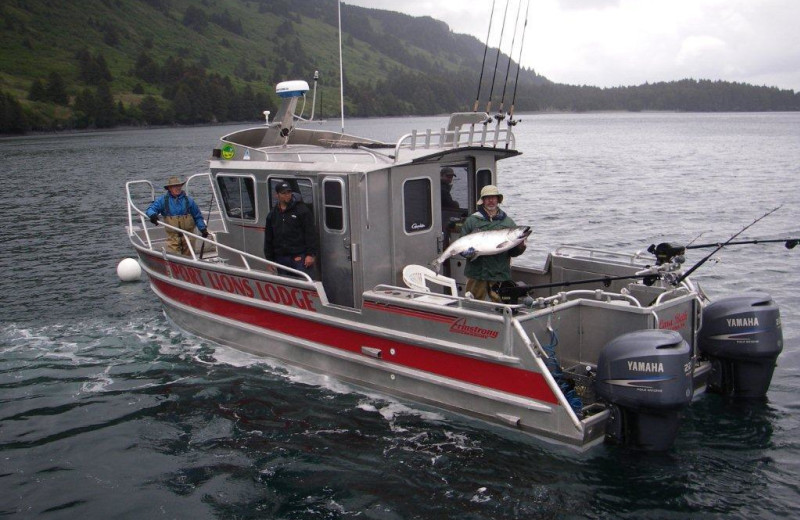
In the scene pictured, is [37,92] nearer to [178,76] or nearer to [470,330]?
[178,76]

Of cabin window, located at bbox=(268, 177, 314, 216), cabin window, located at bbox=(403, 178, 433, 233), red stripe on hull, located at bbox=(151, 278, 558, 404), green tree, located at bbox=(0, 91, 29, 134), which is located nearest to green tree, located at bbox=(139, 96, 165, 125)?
green tree, located at bbox=(0, 91, 29, 134)

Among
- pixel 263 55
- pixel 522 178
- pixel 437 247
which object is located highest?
pixel 263 55

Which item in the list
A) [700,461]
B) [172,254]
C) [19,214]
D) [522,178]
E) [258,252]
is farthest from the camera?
[522,178]

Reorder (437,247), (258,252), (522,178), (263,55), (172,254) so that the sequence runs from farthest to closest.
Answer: (263,55), (522,178), (172,254), (258,252), (437,247)

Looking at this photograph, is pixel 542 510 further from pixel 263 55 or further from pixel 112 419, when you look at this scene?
pixel 263 55

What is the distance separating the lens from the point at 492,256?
28.4 ft

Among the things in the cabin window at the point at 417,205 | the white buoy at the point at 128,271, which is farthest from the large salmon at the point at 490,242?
the white buoy at the point at 128,271

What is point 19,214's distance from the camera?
2595 cm

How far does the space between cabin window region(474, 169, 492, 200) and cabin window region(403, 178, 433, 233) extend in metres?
0.86

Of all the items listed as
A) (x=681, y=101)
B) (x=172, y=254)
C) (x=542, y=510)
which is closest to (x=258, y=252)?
(x=172, y=254)

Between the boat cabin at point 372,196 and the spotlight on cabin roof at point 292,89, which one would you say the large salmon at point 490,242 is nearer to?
the boat cabin at point 372,196

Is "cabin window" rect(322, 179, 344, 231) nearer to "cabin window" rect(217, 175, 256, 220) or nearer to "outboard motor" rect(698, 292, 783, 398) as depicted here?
"cabin window" rect(217, 175, 256, 220)

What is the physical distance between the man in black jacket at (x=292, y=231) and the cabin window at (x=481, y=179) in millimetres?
2308

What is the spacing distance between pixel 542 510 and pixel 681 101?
20682 centimetres
